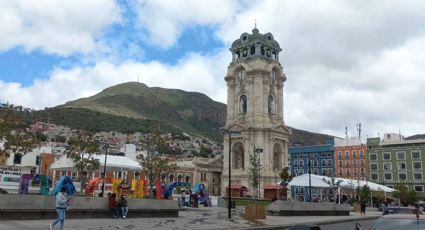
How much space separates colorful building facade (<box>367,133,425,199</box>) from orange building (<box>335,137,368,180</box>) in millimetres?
2096

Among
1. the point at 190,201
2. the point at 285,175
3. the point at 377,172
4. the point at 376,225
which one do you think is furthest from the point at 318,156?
the point at 376,225

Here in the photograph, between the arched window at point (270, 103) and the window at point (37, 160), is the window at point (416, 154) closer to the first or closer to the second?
the arched window at point (270, 103)

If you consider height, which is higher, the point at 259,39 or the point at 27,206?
the point at 259,39

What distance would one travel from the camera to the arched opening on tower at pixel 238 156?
83512 millimetres

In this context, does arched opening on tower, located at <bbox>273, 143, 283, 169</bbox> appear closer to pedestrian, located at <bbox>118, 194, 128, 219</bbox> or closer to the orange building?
the orange building

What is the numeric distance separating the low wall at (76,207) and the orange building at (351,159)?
82.6 m

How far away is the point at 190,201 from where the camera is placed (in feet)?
131

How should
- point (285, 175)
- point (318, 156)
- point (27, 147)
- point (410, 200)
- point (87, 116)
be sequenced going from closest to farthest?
point (27, 147)
point (285, 175)
point (410, 200)
point (318, 156)
point (87, 116)

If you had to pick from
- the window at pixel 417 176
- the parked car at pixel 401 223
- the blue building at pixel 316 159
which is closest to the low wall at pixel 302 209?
the parked car at pixel 401 223

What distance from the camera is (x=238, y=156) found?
84.6 meters

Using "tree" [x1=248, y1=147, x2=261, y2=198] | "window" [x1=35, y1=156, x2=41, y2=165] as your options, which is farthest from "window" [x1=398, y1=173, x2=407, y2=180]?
"window" [x1=35, y1=156, x2=41, y2=165]

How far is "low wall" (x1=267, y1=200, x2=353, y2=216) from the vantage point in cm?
3231

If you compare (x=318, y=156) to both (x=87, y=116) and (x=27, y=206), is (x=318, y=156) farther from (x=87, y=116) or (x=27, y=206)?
(x=27, y=206)

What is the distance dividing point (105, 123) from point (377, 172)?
97.1 metres
